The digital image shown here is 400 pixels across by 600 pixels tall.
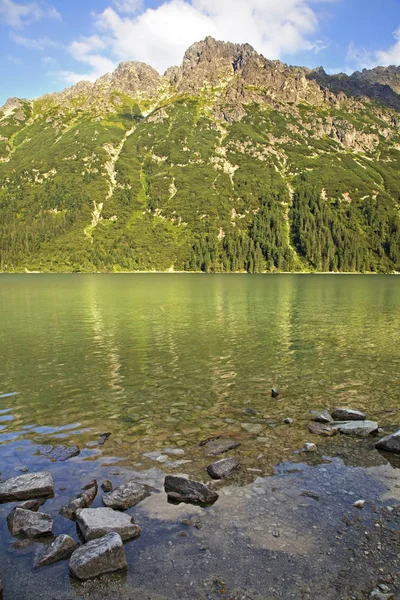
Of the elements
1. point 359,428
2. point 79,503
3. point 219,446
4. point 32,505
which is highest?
point 79,503

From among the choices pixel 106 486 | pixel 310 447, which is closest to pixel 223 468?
pixel 106 486

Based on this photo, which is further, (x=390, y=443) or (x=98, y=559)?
(x=390, y=443)

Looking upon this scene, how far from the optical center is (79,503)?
10.9 m

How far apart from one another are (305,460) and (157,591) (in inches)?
298

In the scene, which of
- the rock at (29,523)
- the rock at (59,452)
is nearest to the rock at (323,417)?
the rock at (59,452)

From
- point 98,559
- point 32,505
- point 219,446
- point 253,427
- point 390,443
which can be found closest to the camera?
point 98,559

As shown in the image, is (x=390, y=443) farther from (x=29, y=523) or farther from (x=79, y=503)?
(x=29, y=523)

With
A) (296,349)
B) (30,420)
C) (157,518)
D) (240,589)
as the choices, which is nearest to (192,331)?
(296,349)

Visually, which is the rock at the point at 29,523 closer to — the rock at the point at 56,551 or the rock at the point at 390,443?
the rock at the point at 56,551

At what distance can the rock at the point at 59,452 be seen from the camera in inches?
566

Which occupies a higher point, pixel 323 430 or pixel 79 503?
pixel 79 503

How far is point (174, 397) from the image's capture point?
71.9ft

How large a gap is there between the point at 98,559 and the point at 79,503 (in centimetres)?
258

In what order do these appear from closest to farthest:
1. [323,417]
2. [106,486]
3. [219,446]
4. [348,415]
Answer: [106,486] < [219,446] < [323,417] < [348,415]
